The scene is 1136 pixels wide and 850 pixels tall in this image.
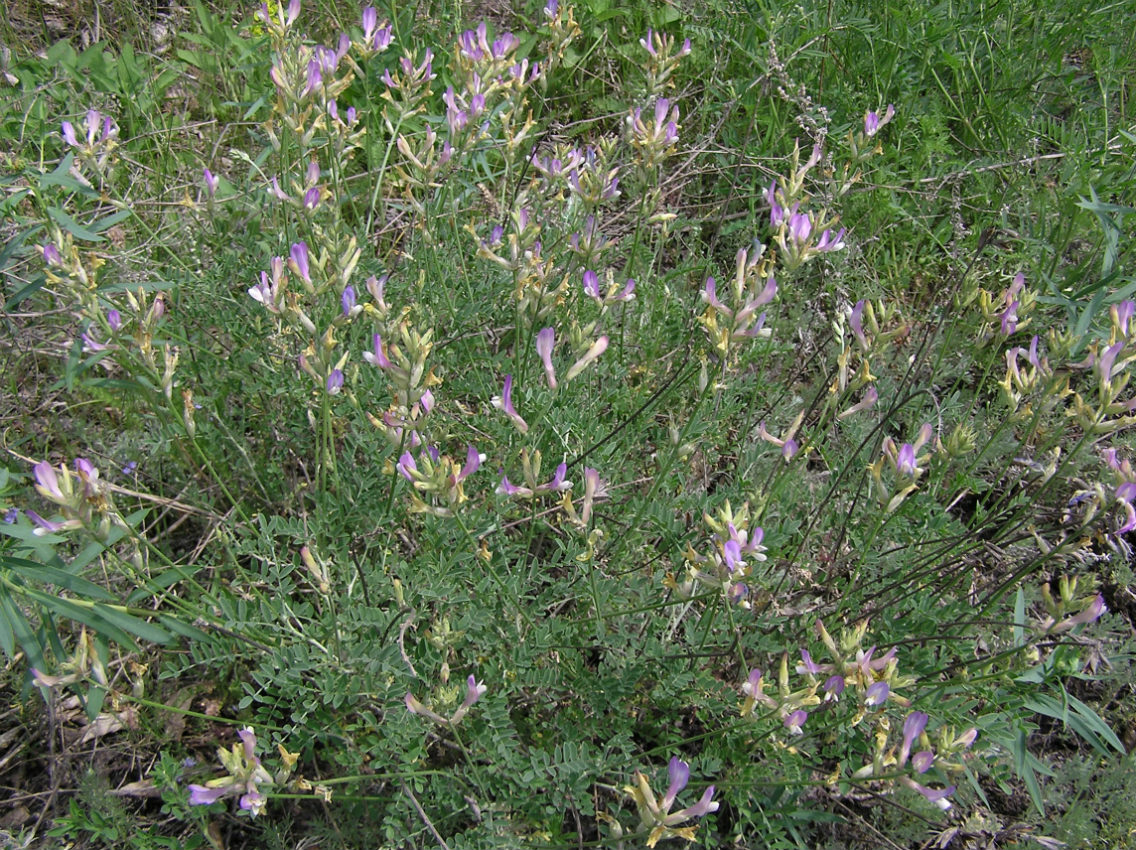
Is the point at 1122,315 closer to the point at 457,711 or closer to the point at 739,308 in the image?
the point at 739,308

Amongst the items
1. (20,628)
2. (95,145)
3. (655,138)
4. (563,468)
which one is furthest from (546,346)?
(95,145)

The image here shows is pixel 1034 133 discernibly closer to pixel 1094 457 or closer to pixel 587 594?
pixel 1094 457

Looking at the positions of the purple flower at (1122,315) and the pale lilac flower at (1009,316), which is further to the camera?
the pale lilac flower at (1009,316)

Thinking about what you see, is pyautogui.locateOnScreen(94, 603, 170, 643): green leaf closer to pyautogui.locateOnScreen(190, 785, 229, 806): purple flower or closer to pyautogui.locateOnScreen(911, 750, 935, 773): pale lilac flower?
pyautogui.locateOnScreen(190, 785, 229, 806): purple flower

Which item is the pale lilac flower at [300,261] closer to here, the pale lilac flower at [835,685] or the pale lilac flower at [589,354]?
the pale lilac flower at [589,354]

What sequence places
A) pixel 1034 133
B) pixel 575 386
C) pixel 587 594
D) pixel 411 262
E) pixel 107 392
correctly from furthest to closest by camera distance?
pixel 1034 133 → pixel 107 392 → pixel 411 262 → pixel 575 386 → pixel 587 594

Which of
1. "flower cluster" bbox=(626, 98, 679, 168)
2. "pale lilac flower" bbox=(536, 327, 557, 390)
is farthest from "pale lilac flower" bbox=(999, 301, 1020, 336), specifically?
"pale lilac flower" bbox=(536, 327, 557, 390)

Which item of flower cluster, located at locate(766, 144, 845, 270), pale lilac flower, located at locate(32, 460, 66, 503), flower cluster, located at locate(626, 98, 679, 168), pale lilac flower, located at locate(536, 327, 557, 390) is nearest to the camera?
pale lilac flower, located at locate(32, 460, 66, 503)

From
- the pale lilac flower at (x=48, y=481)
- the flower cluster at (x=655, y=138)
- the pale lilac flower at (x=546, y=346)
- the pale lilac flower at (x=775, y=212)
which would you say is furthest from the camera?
the flower cluster at (x=655, y=138)

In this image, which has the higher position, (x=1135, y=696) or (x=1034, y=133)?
(x=1034, y=133)

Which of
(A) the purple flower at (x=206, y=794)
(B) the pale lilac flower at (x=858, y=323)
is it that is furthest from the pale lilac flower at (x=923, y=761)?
(A) the purple flower at (x=206, y=794)

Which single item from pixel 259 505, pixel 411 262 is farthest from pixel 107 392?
pixel 411 262
